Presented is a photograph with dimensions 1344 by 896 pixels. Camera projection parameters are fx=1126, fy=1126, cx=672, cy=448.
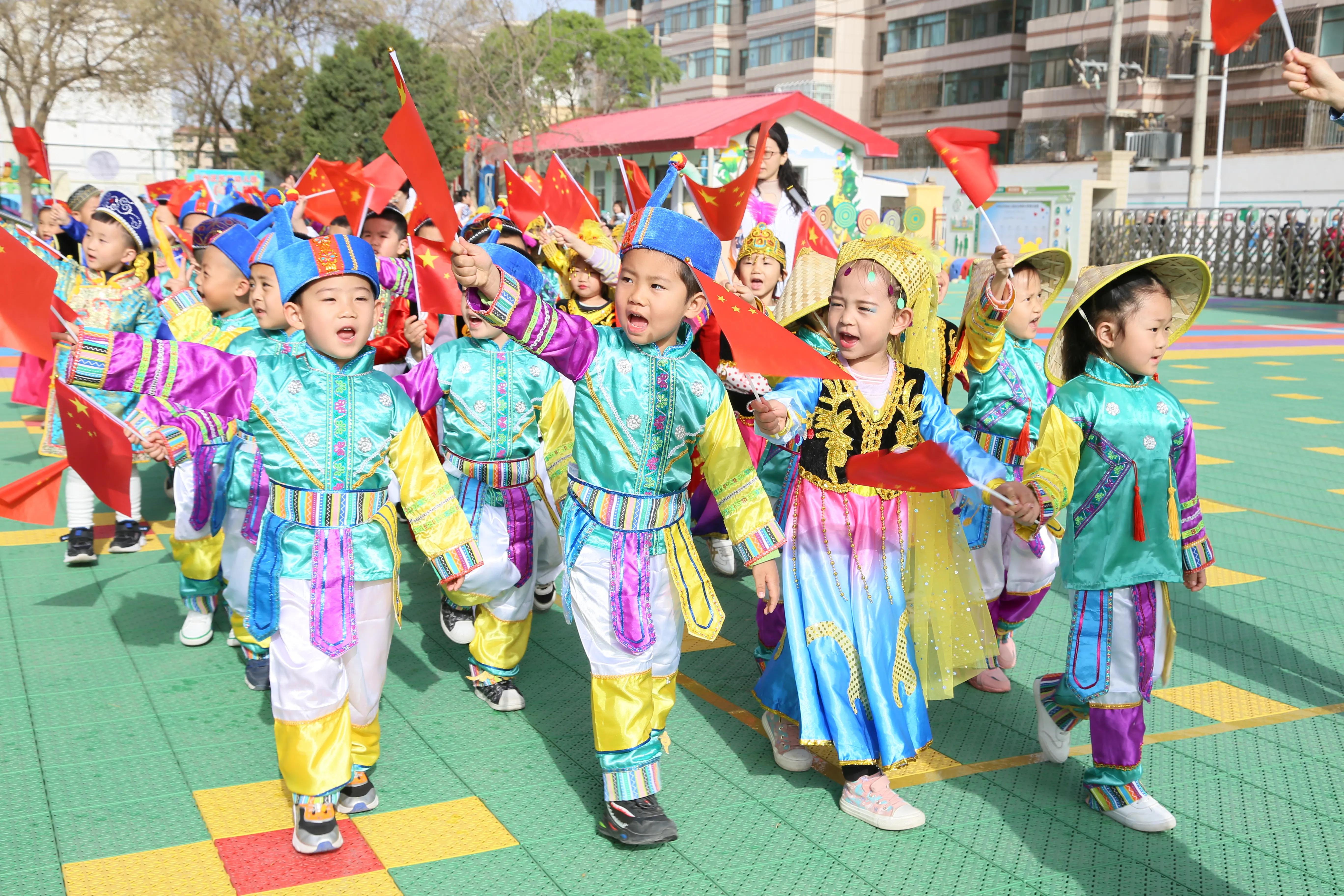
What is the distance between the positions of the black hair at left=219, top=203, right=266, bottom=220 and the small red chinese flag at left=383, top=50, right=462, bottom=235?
10.2ft

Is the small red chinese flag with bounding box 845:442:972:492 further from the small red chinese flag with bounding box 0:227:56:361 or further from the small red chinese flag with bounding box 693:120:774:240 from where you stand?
the small red chinese flag with bounding box 0:227:56:361

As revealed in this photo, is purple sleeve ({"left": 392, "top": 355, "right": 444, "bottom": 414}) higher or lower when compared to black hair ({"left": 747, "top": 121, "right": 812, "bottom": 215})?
lower

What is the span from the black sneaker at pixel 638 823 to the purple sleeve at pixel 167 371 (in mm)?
1566

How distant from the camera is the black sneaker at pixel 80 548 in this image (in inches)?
229

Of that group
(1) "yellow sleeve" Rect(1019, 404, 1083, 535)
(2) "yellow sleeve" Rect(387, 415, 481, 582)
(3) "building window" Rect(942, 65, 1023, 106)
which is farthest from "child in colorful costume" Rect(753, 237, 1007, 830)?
(3) "building window" Rect(942, 65, 1023, 106)

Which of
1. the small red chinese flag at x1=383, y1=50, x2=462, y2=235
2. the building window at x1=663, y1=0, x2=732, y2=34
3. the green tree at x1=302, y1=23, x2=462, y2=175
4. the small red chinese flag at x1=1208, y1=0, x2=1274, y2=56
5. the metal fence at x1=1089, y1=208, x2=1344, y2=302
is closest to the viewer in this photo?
the small red chinese flag at x1=383, y1=50, x2=462, y2=235

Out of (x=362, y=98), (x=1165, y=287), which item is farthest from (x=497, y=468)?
(x=362, y=98)

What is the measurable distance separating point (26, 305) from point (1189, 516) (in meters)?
3.40

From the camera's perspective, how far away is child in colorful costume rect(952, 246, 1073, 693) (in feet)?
14.8

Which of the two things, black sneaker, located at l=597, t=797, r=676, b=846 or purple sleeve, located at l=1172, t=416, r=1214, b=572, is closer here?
black sneaker, located at l=597, t=797, r=676, b=846

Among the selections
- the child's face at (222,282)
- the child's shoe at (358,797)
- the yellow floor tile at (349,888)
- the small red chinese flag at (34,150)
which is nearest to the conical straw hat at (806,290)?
the child's shoe at (358,797)

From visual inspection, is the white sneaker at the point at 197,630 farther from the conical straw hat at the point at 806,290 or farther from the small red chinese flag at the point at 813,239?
the small red chinese flag at the point at 813,239

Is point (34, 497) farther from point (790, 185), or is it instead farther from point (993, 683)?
point (790, 185)

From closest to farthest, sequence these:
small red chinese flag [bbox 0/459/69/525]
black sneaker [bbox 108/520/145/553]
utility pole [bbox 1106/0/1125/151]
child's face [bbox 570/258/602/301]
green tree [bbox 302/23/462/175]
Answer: small red chinese flag [bbox 0/459/69/525], child's face [bbox 570/258/602/301], black sneaker [bbox 108/520/145/553], green tree [bbox 302/23/462/175], utility pole [bbox 1106/0/1125/151]
